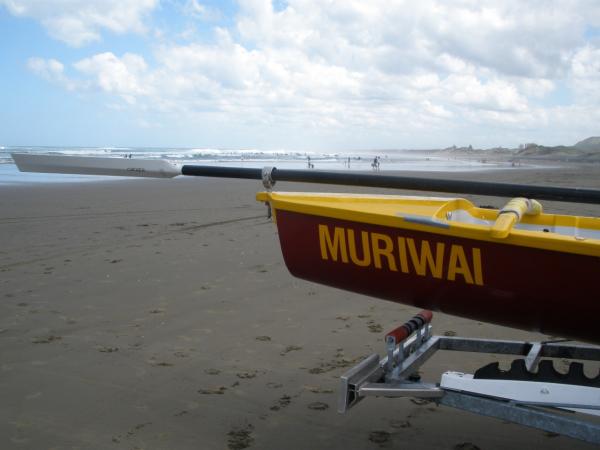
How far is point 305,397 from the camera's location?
2955mm

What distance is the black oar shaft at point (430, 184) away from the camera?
102 inches

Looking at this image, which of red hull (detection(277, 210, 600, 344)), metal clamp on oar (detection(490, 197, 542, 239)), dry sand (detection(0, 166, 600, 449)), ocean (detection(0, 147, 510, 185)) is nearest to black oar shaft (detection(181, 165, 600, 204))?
metal clamp on oar (detection(490, 197, 542, 239))

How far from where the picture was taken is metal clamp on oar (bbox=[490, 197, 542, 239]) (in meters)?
2.04

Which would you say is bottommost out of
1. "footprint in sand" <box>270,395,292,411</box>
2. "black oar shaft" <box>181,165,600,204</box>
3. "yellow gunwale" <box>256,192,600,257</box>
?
"footprint in sand" <box>270,395,292,411</box>

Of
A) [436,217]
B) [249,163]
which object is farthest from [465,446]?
[249,163]

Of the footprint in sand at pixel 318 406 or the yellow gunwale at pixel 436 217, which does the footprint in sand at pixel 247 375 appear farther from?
the yellow gunwale at pixel 436 217

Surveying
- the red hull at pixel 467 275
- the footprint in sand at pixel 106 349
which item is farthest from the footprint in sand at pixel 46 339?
the red hull at pixel 467 275

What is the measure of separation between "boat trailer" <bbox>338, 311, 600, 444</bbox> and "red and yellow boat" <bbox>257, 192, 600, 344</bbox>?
193mm

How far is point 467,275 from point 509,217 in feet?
0.88

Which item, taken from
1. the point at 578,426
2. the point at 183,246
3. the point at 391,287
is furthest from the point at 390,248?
the point at 183,246

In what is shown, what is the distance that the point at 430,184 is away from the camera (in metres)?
2.86

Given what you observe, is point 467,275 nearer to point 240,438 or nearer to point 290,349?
point 240,438

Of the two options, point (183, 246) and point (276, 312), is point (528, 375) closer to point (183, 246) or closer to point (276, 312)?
point (276, 312)

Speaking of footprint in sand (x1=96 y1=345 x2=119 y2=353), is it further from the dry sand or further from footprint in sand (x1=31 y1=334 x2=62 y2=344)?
footprint in sand (x1=31 y1=334 x2=62 y2=344)
